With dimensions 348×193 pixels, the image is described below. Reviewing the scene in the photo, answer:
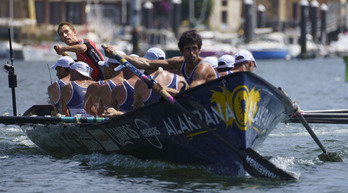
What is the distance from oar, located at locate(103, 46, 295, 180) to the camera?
11953mm

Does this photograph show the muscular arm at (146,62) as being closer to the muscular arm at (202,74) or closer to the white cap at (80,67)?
the muscular arm at (202,74)

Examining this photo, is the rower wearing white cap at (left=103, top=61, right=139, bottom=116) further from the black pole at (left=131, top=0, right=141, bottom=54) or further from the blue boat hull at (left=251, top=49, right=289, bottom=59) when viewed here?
the blue boat hull at (left=251, top=49, right=289, bottom=59)

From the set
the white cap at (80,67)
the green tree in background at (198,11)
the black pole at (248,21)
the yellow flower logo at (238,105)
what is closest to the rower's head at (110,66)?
the white cap at (80,67)

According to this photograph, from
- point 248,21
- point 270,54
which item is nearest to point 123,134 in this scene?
point 248,21

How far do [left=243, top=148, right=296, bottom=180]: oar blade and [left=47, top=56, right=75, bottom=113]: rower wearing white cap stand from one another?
15.3 feet

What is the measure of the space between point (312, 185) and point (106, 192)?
9.74ft

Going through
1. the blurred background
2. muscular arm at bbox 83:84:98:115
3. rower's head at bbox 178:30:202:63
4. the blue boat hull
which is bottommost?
the blue boat hull

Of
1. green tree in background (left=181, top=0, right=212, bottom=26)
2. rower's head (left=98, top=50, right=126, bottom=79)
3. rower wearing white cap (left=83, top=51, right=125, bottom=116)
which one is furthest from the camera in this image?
green tree in background (left=181, top=0, right=212, bottom=26)

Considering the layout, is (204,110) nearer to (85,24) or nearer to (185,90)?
(185,90)

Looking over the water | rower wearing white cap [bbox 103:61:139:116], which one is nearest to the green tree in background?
the water

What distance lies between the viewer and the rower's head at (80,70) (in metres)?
15.3

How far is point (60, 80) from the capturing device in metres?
15.5

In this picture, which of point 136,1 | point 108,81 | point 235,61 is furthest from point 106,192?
point 136,1

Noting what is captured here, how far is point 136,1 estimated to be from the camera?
239ft
